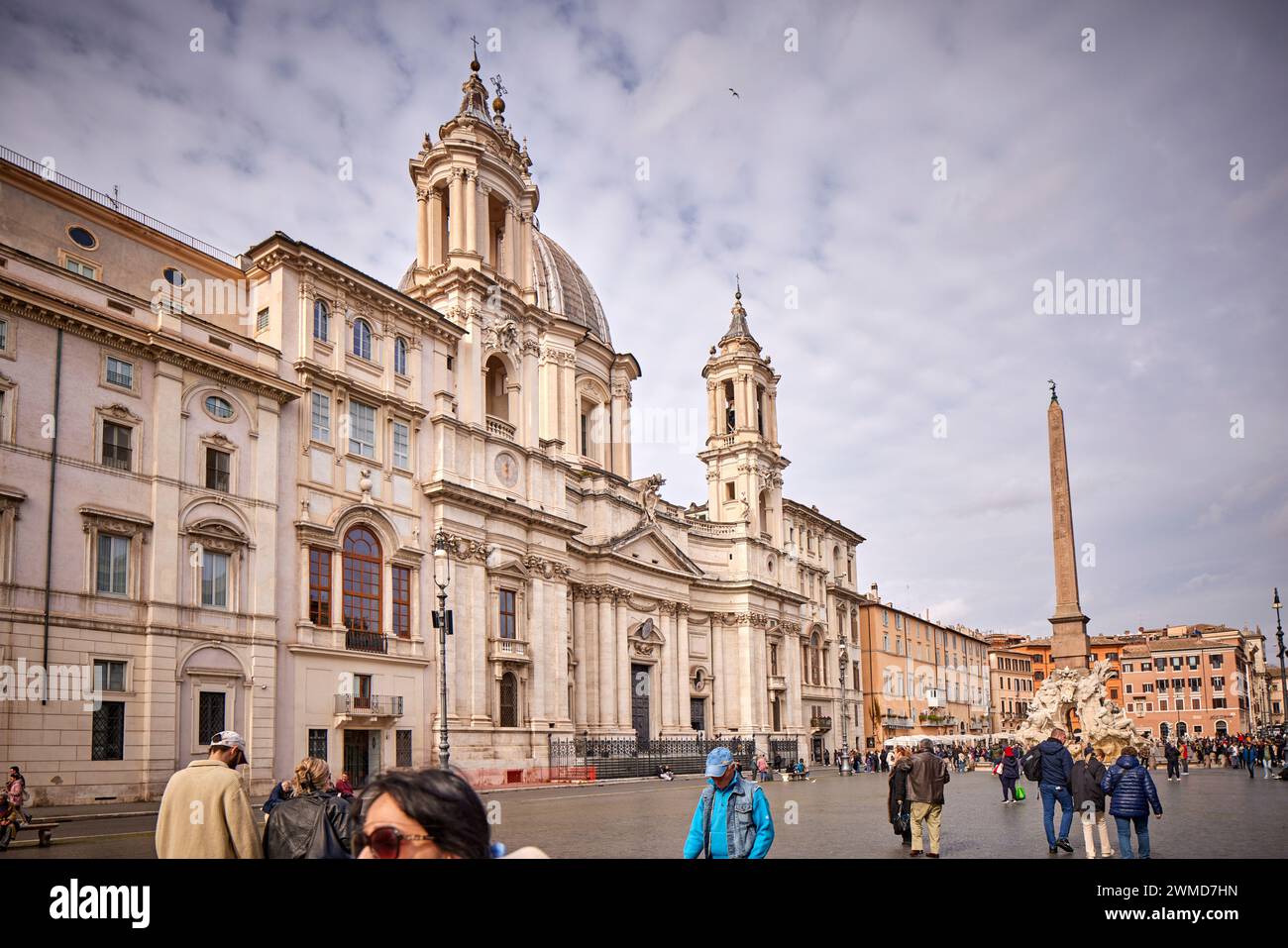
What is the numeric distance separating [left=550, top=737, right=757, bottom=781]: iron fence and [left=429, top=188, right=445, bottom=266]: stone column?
19.9 m

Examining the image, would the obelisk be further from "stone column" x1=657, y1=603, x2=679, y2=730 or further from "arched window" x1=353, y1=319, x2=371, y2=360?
"arched window" x1=353, y1=319, x2=371, y2=360

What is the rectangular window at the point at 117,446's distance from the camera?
84.8 ft

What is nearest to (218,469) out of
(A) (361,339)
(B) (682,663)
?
(A) (361,339)

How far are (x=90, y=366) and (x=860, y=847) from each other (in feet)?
70.0

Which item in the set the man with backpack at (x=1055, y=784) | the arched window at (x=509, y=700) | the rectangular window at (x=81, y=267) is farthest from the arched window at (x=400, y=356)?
the man with backpack at (x=1055, y=784)

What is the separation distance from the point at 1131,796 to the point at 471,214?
35.2m

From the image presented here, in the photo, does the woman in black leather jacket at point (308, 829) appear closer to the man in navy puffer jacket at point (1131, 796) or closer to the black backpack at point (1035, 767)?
the man in navy puffer jacket at point (1131, 796)

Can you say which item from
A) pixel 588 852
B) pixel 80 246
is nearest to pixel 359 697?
pixel 80 246

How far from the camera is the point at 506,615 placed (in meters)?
40.6

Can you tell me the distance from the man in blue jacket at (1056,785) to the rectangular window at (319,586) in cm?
2266

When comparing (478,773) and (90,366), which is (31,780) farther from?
(478,773)

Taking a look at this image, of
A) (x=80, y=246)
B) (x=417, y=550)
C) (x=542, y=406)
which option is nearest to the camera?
(x=80, y=246)

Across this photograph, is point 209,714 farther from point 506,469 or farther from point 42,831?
point 506,469
